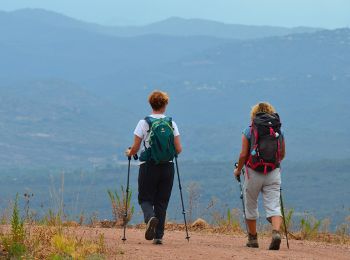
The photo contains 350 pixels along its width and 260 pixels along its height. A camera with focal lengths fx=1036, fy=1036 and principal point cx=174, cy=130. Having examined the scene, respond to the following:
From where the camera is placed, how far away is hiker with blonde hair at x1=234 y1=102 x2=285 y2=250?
1084cm

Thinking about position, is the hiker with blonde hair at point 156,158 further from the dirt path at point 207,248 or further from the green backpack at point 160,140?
the dirt path at point 207,248

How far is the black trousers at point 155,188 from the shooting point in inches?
430

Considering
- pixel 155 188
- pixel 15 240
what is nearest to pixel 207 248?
pixel 155 188

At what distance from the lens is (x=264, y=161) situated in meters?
10.9

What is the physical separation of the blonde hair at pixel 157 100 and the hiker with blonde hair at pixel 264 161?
92 cm

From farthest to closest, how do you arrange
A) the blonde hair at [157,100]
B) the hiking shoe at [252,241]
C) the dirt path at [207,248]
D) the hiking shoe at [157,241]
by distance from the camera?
the hiking shoe at [252,241] → the hiking shoe at [157,241] → the blonde hair at [157,100] → the dirt path at [207,248]

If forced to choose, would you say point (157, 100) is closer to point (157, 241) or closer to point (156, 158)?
point (156, 158)

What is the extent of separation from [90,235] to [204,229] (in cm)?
332

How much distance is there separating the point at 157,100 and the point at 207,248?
163 centimetres

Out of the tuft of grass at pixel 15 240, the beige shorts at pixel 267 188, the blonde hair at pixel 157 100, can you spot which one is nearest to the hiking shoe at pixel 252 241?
the beige shorts at pixel 267 188

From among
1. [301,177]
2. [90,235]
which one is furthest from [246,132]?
[301,177]

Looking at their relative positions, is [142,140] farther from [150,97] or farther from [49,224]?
[49,224]

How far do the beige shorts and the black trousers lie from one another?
2.75 ft

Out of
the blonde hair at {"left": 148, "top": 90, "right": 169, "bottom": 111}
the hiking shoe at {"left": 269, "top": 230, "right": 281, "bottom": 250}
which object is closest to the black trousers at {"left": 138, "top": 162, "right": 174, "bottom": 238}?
the blonde hair at {"left": 148, "top": 90, "right": 169, "bottom": 111}
